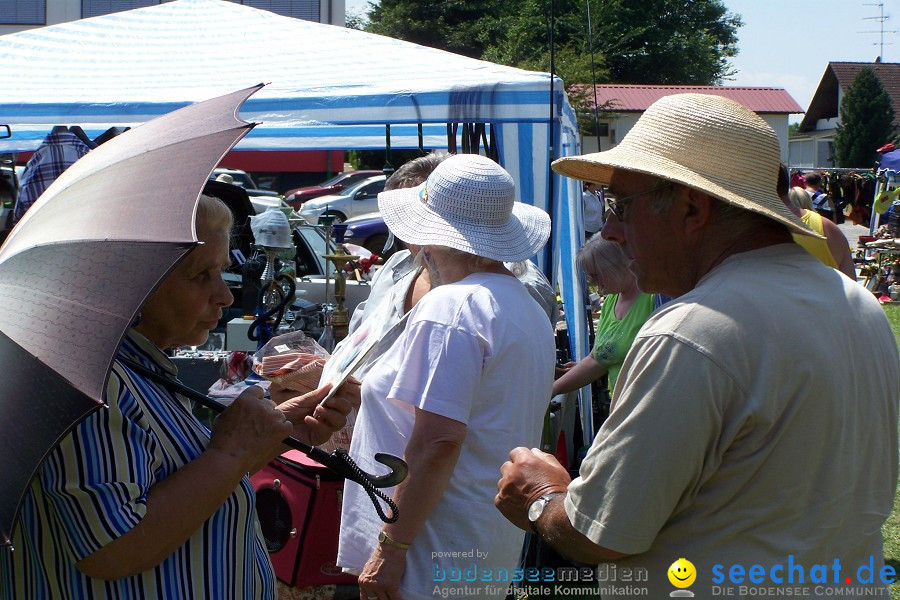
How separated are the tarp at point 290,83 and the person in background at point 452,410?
1.81m

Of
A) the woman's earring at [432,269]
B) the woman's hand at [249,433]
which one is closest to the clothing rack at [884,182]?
the woman's earring at [432,269]

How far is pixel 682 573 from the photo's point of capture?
1.47 meters

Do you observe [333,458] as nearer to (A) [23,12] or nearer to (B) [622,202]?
(B) [622,202]

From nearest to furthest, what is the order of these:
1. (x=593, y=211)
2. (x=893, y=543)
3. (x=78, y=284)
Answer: (x=78, y=284)
(x=893, y=543)
(x=593, y=211)

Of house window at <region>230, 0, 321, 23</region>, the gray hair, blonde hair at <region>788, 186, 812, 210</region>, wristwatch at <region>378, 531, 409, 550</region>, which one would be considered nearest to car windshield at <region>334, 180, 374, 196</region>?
house window at <region>230, 0, 321, 23</region>

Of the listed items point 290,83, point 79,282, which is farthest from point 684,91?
point 79,282

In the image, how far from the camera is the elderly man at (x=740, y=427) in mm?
1390

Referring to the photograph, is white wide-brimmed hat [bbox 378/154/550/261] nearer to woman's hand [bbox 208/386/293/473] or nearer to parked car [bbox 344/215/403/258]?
woman's hand [bbox 208/386/293/473]

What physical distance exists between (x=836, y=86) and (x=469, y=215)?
4790 cm

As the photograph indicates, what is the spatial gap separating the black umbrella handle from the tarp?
2.57 metres

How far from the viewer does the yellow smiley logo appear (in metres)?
1.47

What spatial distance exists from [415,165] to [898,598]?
2919mm

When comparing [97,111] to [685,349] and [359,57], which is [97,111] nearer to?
[359,57]

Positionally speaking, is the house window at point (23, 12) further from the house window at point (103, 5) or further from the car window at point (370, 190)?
the car window at point (370, 190)
